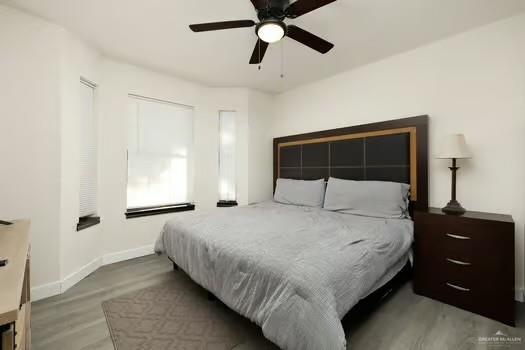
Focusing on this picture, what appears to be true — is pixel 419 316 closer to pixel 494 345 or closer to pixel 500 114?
pixel 494 345

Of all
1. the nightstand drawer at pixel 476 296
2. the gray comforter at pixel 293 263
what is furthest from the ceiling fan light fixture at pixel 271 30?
the nightstand drawer at pixel 476 296

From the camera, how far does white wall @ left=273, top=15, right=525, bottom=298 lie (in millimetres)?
2102

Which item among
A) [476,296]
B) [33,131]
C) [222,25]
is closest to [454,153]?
[476,296]

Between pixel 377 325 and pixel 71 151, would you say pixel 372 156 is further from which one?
pixel 71 151

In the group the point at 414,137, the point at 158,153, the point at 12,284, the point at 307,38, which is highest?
the point at 307,38

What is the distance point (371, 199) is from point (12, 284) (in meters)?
2.80

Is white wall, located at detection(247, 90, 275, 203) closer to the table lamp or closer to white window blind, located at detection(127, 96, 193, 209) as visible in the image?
white window blind, located at detection(127, 96, 193, 209)

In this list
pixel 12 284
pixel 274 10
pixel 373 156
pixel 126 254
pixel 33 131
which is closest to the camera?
pixel 12 284

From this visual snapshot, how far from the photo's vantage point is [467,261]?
189 cm

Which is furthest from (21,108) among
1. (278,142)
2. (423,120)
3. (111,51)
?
(423,120)

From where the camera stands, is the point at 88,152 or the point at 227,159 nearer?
the point at 88,152

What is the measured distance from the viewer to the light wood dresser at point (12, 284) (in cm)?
68

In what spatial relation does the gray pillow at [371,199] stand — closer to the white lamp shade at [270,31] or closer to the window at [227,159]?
the window at [227,159]

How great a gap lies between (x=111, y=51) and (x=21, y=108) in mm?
1185
